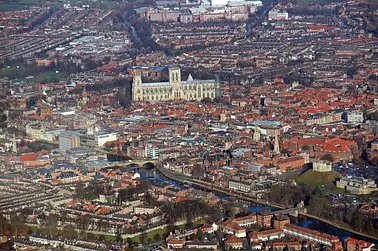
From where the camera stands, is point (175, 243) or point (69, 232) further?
point (69, 232)

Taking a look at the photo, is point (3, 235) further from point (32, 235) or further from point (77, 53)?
point (77, 53)

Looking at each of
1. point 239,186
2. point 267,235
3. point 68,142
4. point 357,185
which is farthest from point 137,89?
point 267,235

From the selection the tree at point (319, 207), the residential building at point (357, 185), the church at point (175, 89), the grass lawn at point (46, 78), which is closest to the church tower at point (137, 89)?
the church at point (175, 89)

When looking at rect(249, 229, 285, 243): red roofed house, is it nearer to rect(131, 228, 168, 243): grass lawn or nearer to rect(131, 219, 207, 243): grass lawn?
rect(131, 219, 207, 243): grass lawn

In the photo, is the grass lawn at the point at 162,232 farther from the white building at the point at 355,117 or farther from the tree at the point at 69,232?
the white building at the point at 355,117

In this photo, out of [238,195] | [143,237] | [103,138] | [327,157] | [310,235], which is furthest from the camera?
[103,138]

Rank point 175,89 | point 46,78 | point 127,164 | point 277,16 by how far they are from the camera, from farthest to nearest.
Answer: point 277,16
point 46,78
point 175,89
point 127,164

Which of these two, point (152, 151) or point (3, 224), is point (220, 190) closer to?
point (152, 151)
